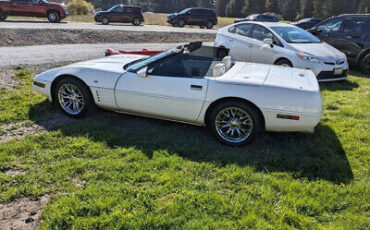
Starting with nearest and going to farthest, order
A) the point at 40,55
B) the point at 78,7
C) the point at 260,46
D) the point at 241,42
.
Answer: the point at 260,46
the point at 241,42
the point at 40,55
the point at 78,7

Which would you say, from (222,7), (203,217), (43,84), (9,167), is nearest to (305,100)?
(203,217)

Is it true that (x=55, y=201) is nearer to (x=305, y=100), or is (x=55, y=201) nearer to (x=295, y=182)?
(x=295, y=182)

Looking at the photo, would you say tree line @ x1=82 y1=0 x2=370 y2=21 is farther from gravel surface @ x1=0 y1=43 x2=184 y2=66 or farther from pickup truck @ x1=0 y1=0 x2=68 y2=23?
gravel surface @ x1=0 y1=43 x2=184 y2=66

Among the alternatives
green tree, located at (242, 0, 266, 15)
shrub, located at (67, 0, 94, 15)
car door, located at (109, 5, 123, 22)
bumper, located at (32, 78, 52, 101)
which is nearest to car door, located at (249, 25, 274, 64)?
bumper, located at (32, 78, 52, 101)

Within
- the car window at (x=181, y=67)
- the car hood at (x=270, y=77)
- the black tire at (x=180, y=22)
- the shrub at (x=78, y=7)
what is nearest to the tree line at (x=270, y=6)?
the shrub at (x=78, y=7)

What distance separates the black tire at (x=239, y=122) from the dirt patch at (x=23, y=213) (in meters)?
2.12

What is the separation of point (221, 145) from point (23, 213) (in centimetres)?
236

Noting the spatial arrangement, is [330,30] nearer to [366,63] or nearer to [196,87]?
[366,63]

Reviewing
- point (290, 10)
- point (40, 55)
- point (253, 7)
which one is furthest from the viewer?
point (253, 7)

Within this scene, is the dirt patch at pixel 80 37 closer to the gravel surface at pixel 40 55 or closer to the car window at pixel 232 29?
the gravel surface at pixel 40 55

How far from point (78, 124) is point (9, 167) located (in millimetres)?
1240

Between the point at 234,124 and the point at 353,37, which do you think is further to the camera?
the point at 353,37

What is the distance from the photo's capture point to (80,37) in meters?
14.9

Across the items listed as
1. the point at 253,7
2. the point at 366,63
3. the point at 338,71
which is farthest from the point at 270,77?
the point at 253,7
